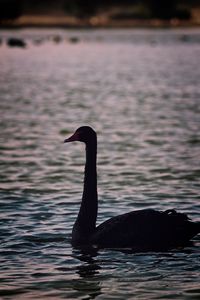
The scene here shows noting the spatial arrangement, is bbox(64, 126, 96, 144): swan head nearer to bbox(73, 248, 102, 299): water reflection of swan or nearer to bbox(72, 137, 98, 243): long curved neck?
bbox(72, 137, 98, 243): long curved neck

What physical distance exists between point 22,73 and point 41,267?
51929mm

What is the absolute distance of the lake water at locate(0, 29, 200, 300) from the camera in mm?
11688

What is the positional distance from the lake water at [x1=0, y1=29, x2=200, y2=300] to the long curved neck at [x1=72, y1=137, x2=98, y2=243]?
30cm

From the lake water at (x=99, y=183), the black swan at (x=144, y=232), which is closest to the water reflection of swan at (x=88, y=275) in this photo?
the lake water at (x=99, y=183)

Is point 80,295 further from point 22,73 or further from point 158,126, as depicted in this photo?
point 22,73

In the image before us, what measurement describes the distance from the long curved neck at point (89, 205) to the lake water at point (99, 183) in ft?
0.99

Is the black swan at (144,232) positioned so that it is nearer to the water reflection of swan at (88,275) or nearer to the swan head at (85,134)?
the water reflection of swan at (88,275)

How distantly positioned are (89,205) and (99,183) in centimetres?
500

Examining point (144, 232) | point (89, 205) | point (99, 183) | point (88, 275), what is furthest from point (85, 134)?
point (99, 183)

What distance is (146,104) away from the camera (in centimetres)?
3847

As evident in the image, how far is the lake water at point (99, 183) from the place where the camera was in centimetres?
1169

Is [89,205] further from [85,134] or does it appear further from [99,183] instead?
[99,183]

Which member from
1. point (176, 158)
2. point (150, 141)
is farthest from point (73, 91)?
point (176, 158)

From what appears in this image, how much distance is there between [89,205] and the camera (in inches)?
537
